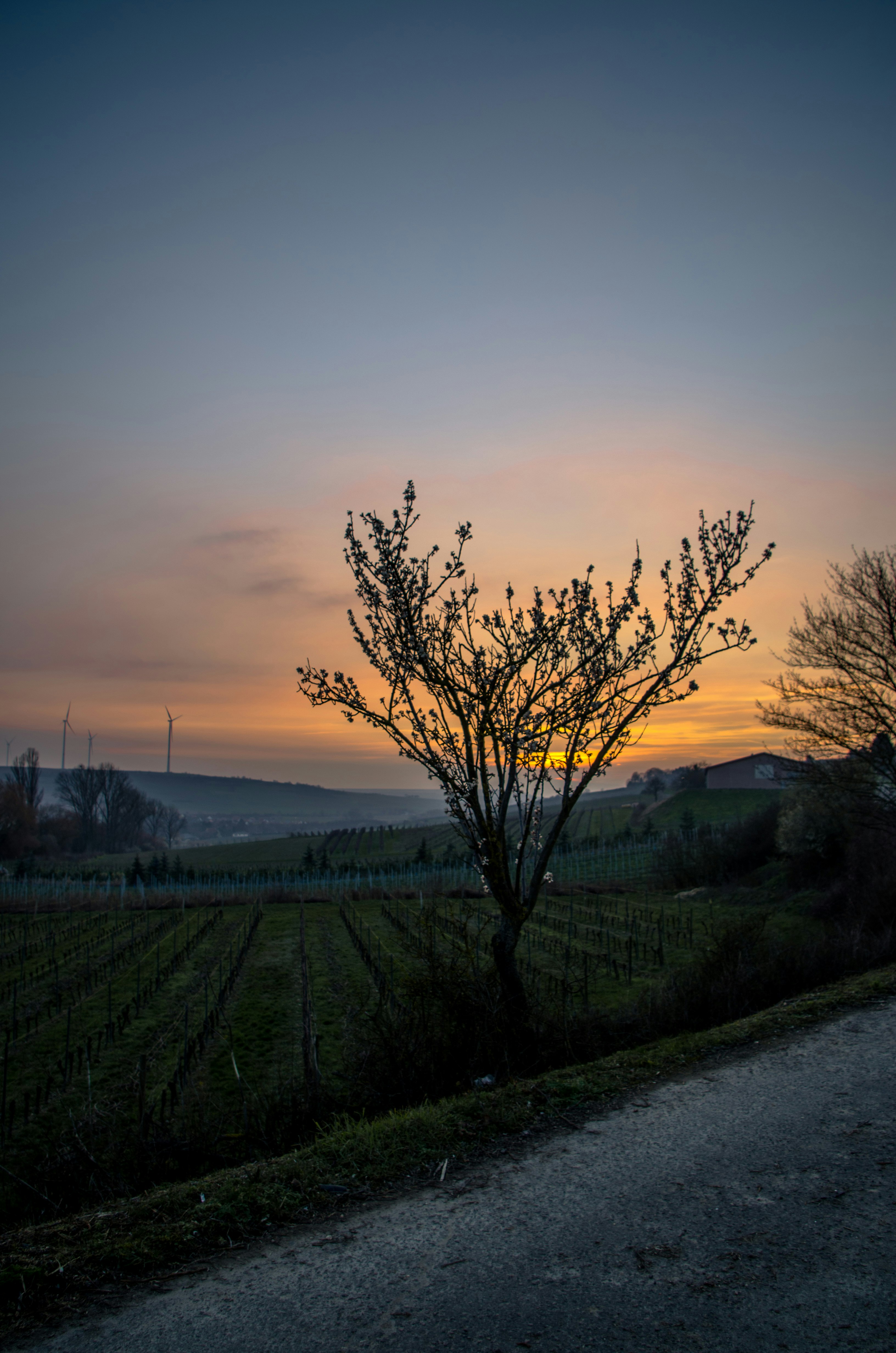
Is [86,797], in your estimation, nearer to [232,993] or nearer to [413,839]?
[413,839]

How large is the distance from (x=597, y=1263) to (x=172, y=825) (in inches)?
6352

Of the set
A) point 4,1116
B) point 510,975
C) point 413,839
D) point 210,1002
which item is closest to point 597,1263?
point 510,975

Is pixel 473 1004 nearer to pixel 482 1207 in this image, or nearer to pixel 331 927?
pixel 482 1207

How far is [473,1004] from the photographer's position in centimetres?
774

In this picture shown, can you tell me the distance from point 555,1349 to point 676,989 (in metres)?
7.38

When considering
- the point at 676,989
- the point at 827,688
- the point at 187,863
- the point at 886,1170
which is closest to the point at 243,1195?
the point at 886,1170

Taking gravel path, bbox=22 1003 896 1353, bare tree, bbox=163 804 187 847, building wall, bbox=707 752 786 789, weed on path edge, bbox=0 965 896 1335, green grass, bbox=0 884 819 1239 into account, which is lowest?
bare tree, bbox=163 804 187 847

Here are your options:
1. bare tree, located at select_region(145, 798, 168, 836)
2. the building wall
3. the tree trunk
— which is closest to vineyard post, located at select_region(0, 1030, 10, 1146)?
the tree trunk

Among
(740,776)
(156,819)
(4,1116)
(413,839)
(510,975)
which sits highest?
(740,776)

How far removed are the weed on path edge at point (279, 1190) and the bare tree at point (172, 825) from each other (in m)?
141

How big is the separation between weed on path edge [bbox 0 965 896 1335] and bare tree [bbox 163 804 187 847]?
140747 millimetres

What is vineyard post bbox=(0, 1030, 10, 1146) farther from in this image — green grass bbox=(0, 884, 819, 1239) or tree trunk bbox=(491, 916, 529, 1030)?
tree trunk bbox=(491, 916, 529, 1030)

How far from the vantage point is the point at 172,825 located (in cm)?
15100

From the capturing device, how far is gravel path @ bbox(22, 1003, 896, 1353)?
9.50 feet
